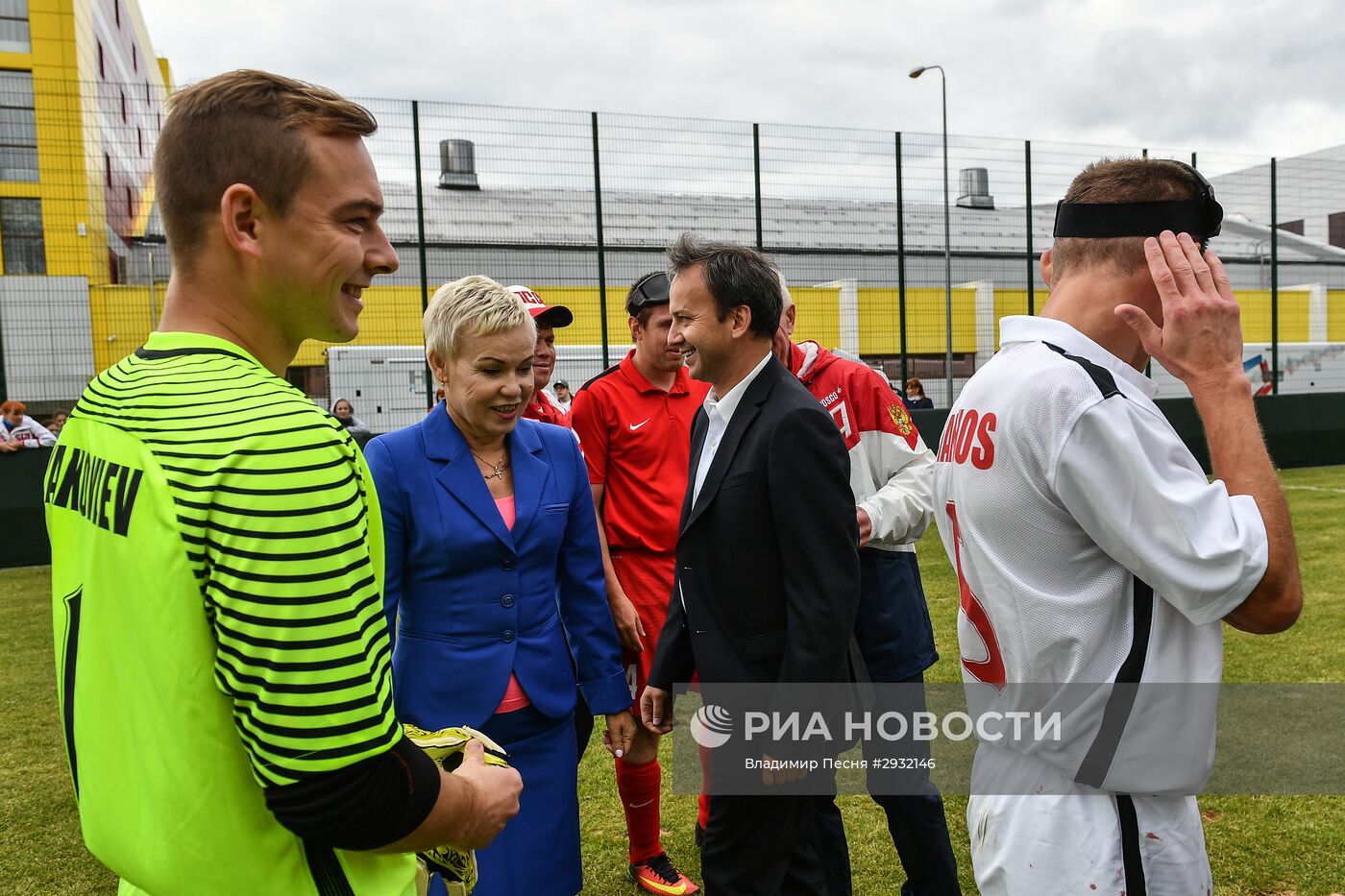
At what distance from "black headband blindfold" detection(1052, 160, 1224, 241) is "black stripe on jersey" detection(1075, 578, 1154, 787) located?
25.5 inches

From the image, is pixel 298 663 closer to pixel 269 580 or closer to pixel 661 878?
pixel 269 580

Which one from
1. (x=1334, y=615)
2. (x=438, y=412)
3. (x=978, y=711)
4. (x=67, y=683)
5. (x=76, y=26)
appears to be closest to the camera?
(x=67, y=683)

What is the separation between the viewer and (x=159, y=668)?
112 cm

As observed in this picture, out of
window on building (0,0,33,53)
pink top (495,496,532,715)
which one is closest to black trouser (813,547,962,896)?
pink top (495,496,532,715)

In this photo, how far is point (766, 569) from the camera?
8.45 ft

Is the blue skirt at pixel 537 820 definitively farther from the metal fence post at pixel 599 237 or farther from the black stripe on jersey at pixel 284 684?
the metal fence post at pixel 599 237

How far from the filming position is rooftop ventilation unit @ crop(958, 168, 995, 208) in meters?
14.8

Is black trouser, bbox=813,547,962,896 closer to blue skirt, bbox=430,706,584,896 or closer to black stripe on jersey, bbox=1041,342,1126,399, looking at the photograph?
Result: blue skirt, bbox=430,706,584,896

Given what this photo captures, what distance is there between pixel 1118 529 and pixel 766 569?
3.78 feet

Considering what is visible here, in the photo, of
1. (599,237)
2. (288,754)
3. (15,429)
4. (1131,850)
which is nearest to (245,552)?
(288,754)

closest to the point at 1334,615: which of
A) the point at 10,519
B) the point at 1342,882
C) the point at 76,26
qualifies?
the point at 1342,882

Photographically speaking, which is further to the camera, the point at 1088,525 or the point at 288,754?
the point at 1088,525

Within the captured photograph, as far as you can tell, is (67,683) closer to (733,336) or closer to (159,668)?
(159,668)

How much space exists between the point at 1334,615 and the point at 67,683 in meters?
7.75
